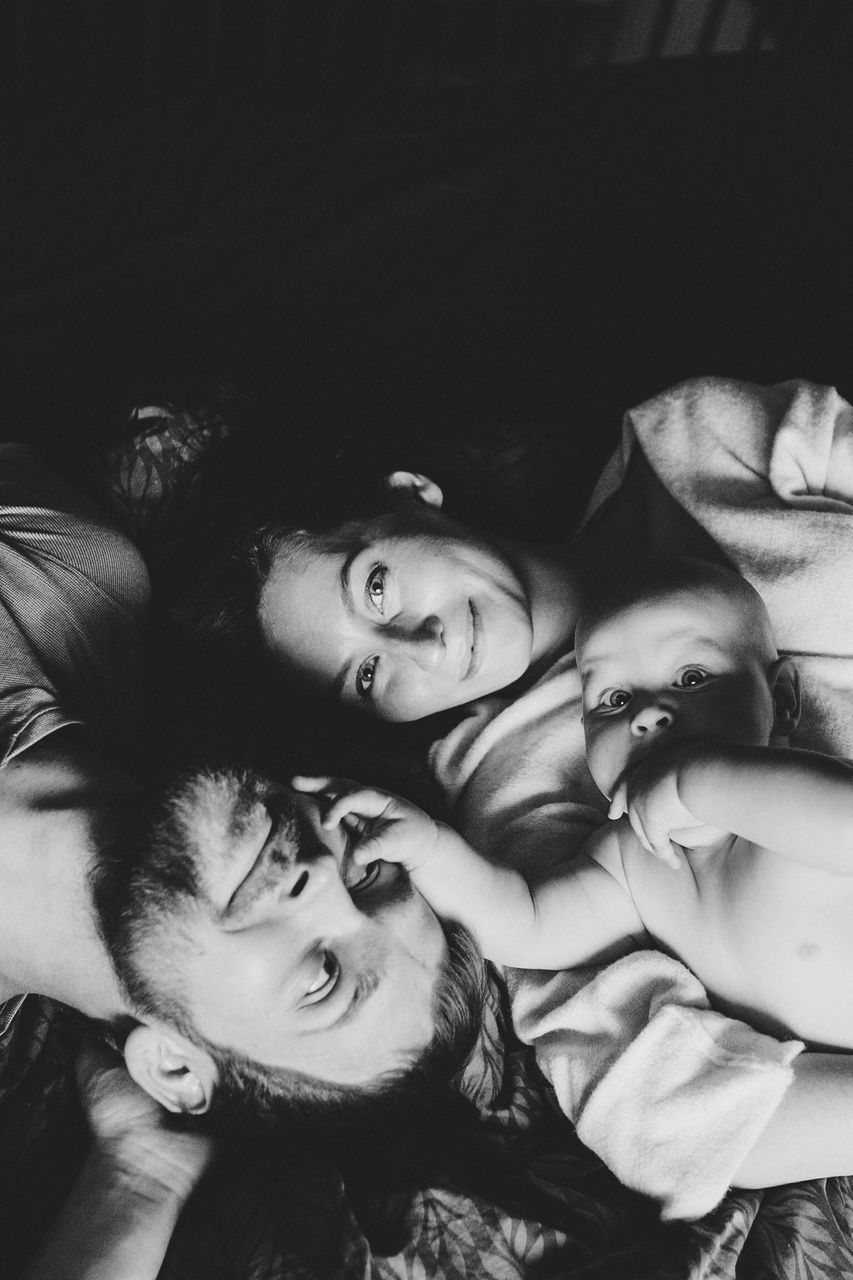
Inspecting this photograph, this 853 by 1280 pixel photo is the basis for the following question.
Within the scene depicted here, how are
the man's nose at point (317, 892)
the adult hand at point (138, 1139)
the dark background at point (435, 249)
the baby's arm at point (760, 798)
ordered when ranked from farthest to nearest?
the dark background at point (435, 249) → the adult hand at point (138, 1139) → the man's nose at point (317, 892) → the baby's arm at point (760, 798)

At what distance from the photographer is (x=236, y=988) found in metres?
0.87

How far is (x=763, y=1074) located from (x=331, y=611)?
2.24 ft

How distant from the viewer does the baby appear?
33.5 inches

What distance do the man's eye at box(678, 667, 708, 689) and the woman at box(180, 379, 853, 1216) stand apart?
0.69 ft

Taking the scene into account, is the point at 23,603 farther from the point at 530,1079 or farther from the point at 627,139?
the point at 627,139

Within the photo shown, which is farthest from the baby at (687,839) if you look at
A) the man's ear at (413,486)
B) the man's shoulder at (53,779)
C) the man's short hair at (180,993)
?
the man's ear at (413,486)

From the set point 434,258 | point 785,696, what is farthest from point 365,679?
point 434,258

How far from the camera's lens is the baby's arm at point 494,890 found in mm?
1012

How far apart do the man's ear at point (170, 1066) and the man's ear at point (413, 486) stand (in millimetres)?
748

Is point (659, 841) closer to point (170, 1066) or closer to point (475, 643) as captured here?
point (475, 643)

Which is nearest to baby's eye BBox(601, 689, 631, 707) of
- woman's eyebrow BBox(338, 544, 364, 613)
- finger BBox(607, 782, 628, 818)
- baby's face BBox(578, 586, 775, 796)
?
baby's face BBox(578, 586, 775, 796)

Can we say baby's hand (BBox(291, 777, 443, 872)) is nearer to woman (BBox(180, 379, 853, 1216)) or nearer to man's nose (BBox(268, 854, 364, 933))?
man's nose (BBox(268, 854, 364, 933))

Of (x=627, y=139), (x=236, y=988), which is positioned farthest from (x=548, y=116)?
(x=236, y=988)

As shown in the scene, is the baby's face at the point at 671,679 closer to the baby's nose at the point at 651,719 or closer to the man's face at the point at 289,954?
the baby's nose at the point at 651,719
